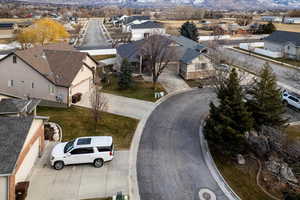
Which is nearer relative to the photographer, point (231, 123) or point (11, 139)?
point (11, 139)

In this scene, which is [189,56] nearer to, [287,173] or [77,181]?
[287,173]

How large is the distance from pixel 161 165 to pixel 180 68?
26065mm

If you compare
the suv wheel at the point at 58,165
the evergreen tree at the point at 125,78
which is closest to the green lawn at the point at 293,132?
the suv wheel at the point at 58,165

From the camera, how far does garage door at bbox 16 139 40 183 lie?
1509 centimetres

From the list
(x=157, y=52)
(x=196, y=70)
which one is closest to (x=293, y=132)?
(x=196, y=70)

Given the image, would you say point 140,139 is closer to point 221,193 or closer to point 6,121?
point 221,193

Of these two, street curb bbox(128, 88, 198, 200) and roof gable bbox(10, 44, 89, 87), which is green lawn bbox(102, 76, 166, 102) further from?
roof gable bbox(10, 44, 89, 87)

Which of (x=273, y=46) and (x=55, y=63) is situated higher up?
(x=273, y=46)

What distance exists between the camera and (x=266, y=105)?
20547 mm

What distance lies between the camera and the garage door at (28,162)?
15094 millimetres

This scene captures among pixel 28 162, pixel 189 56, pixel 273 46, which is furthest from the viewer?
pixel 273 46

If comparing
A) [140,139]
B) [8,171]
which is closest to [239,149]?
[140,139]

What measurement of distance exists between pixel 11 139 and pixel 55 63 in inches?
708

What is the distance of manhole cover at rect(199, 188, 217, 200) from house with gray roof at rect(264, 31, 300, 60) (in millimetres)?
49692
